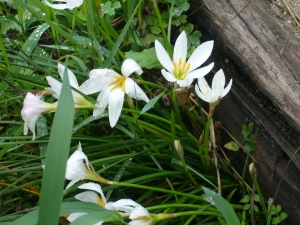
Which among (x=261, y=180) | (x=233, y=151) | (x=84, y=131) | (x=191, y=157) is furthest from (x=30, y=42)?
(x=261, y=180)

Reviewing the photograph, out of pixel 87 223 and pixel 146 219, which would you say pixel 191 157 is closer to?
pixel 146 219

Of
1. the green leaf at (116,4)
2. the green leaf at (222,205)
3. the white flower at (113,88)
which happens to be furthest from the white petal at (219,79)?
the green leaf at (116,4)

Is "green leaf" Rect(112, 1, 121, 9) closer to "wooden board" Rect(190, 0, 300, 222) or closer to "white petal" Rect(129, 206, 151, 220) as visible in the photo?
"wooden board" Rect(190, 0, 300, 222)

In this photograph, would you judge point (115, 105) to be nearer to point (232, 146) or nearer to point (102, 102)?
point (102, 102)

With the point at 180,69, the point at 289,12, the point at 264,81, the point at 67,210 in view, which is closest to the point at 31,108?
the point at 67,210

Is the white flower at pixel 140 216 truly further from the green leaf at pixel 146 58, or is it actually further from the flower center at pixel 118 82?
the green leaf at pixel 146 58

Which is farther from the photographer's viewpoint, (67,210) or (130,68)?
(130,68)
